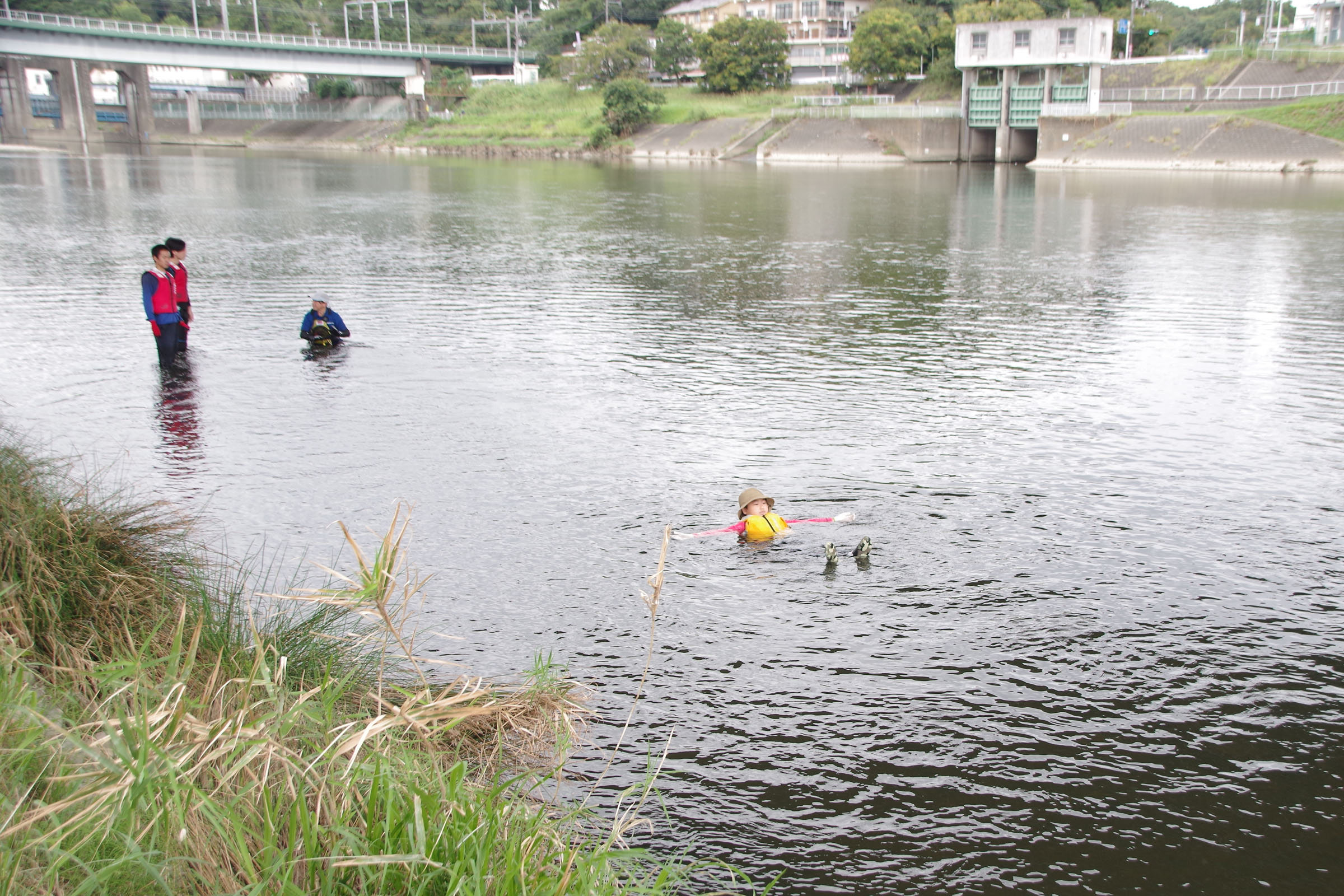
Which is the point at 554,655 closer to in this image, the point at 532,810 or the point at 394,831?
the point at 532,810

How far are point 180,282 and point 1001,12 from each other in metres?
89.5

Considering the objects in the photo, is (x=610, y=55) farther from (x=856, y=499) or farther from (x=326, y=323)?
(x=856, y=499)

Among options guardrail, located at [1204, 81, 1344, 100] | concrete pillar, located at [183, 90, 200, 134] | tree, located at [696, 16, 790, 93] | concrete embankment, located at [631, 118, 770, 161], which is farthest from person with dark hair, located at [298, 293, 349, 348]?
concrete pillar, located at [183, 90, 200, 134]

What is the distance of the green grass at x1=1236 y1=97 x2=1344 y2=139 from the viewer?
63219 mm

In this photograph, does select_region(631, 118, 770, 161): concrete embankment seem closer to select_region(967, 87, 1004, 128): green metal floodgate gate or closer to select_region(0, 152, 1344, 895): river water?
select_region(967, 87, 1004, 128): green metal floodgate gate

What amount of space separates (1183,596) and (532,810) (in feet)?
22.5

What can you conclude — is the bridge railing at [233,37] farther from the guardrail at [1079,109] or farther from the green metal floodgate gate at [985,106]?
the guardrail at [1079,109]

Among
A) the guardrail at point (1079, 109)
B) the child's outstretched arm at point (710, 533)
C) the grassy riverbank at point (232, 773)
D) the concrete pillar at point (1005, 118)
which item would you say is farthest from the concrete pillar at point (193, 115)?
the grassy riverbank at point (232, 773)

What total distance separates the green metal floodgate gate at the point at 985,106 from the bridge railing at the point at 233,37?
68.8m

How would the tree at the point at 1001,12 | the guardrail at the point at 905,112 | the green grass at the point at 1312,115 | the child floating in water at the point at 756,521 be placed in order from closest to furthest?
the child floating in water at the point at 756,521 < the green grass at the point at 1312,115 < the guardrail at the point at 905,112 < the tree at the point at 1001,12

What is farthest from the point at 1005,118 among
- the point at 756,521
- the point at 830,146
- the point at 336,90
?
the point at 336,90

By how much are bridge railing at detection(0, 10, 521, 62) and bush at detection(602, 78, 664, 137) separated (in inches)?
1353

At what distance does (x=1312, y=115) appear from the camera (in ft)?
213

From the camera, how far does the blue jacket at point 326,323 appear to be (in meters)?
19.2
